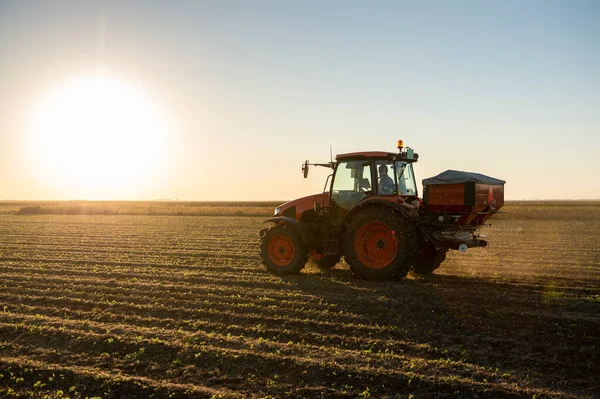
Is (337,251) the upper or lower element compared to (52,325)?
upper

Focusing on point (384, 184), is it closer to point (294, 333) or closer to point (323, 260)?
point (323, 260)

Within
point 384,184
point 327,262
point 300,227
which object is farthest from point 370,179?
point 327,262

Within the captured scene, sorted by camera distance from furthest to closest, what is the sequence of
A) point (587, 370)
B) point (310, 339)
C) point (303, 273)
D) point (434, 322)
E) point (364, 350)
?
point (303, 273) < point (434, 322) < point (310, 339) < point (364, 350) < point (587, 370)

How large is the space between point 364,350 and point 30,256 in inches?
463

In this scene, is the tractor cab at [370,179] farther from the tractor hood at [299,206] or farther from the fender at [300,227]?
the fender at [300,227]

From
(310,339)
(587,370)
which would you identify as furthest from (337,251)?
(587,370)

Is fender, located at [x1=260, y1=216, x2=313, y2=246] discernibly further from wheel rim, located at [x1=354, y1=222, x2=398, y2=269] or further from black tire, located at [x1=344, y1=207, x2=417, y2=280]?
wheel rim, located at [x1=354, y1=222, x2=398, y2=269]

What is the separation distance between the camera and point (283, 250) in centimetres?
1131

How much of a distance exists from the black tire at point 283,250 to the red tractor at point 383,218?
2 centimetres

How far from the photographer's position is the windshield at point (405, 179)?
10.4 meters

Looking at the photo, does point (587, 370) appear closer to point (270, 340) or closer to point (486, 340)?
point (486, 340)

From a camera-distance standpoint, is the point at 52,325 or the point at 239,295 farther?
the point at 239,295

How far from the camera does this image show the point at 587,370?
18.3ft

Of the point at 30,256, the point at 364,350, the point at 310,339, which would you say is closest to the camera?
the point at 364,350
